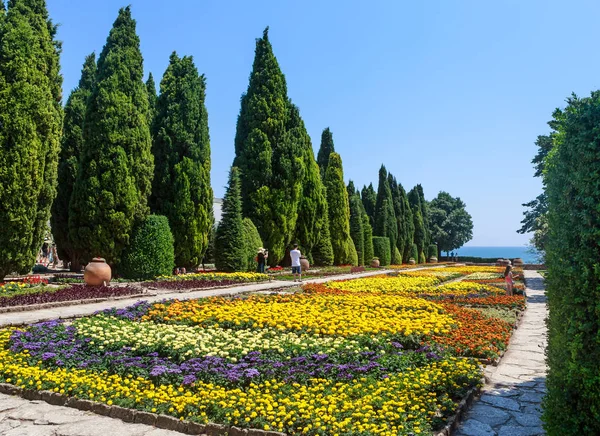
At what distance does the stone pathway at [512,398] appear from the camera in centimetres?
424

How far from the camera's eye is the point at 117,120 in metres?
17.3

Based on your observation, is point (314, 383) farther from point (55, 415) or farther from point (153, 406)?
point (55, 415)

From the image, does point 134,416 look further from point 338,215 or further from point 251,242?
point 338,215

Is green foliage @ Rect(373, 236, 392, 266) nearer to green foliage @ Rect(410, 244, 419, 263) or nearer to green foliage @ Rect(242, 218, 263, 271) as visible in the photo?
green foliage @ Rect(410, 244, 419, 263)

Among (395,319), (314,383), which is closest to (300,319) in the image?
(395,319)

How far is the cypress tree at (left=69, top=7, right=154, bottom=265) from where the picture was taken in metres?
16.9

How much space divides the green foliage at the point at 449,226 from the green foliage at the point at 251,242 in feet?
162

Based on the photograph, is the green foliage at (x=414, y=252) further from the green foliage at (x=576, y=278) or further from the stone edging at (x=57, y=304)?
the green foliage at (x=576, y=278)

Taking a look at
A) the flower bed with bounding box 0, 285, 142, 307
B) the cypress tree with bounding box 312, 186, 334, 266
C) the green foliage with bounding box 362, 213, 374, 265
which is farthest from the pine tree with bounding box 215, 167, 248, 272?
the green foliage with bounding box 362, 213, 374, 265

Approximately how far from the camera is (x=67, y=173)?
2069 centimetres

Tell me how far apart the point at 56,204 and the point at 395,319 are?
55.4 feet

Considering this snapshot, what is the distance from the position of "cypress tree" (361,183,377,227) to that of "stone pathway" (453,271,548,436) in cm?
3975

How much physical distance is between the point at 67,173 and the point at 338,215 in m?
18.7

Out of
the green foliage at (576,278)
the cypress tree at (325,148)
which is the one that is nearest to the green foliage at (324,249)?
the cypress tree at (325,148)
